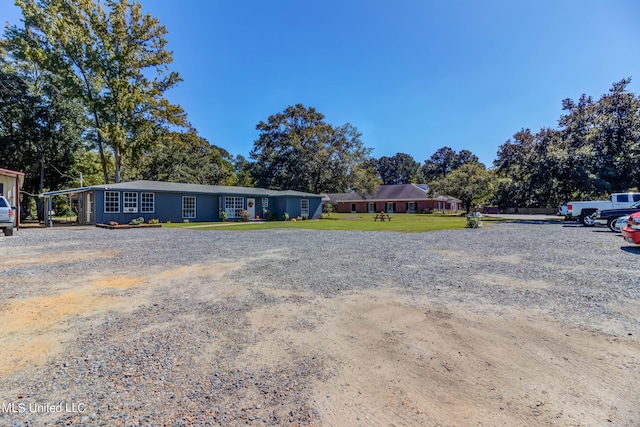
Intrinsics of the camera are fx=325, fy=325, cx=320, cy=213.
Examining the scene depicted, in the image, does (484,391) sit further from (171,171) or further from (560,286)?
(171,171)

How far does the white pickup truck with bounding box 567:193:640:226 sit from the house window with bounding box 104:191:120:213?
28.8m

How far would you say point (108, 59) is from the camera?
26.0 metres

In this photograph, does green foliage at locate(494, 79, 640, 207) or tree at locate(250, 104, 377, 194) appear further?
tree at locate(250, 104, 377, 194)

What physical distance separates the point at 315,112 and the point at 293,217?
1686cm

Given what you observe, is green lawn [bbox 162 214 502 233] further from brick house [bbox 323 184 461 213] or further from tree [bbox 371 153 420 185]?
tree [bbox 371 153 420 185]

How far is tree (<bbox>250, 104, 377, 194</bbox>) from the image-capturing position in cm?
3569

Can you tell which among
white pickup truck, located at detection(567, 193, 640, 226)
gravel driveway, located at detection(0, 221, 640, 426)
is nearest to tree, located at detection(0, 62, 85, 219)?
gravel driveway, located at detection(0, 221, 640, 426)

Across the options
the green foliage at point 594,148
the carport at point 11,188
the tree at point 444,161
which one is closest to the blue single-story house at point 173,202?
the carport at point 11,188

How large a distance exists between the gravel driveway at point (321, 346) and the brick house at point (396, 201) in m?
44.7

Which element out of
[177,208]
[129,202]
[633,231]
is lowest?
[633,231]

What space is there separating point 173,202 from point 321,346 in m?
23.0

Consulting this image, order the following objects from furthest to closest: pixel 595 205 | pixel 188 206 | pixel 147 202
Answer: pixel 188 206, pixel 147 202, pixel 595 205

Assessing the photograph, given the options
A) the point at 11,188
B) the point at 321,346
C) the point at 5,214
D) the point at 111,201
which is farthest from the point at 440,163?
the point at 321,346

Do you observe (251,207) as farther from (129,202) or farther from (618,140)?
(618,140)
